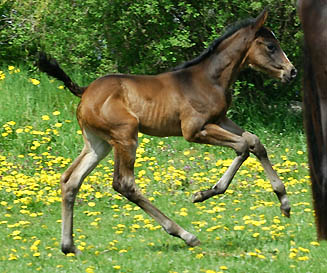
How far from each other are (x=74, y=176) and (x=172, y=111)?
1077 mm

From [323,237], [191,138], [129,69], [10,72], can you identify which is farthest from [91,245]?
[10,72]

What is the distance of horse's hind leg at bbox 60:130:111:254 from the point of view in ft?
20.8

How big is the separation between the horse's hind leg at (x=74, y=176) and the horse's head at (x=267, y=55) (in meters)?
1.59

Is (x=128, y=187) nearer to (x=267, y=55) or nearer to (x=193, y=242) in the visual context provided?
(x=193, y=242)

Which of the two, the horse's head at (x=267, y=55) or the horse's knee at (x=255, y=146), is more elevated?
the horse's head at (x=267, y=55)

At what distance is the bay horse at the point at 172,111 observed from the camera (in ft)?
21.2

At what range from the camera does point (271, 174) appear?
257 inches

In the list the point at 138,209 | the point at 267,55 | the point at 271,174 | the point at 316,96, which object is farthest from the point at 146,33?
the point at 316,96

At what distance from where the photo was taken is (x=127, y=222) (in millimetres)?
7602

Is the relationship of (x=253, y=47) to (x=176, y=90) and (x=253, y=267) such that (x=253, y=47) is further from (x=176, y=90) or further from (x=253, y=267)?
(x=253, y=267)

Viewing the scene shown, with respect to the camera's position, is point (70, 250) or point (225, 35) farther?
point (225, 35)

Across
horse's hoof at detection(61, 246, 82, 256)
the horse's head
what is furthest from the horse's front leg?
horse's hoof at detection(61, 246, 82, 256)

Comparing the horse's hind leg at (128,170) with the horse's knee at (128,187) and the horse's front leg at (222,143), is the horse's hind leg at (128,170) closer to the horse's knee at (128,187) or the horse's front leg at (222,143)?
the horse's knee at (128,187)

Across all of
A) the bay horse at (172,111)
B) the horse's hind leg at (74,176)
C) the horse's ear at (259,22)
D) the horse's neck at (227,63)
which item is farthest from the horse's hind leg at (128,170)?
the horse's ear at (259,22)
